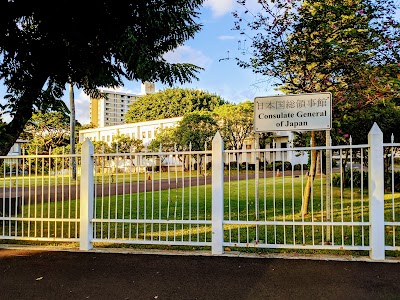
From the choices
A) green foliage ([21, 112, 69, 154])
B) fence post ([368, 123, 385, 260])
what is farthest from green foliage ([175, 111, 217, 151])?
fence post ([368, 123, 385, 260])

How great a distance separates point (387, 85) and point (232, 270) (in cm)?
477

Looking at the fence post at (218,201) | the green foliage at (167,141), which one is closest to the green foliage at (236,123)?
the green foliage at (167,141)

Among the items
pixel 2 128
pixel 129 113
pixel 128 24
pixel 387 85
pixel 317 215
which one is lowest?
pixel 317 215

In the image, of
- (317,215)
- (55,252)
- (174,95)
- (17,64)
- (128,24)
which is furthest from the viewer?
(174,95)

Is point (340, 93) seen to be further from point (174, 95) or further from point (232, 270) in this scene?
point (174, 95)

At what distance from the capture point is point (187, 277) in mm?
4562

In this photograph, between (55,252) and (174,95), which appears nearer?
(55,252)

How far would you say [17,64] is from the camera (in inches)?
323

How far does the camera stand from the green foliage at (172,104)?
184 ft

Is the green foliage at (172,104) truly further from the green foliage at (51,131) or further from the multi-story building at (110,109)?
the multi-story building at (110,109)

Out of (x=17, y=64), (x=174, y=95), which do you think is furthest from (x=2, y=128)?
(x=174, y=95)

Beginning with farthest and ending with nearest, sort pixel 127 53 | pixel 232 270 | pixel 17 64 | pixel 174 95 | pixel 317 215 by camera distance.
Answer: pixel 174 95 → pixel 317 215 → pixel 17 64 → pixel 127 53 → pixel 232 270

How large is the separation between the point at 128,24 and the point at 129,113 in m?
59.4

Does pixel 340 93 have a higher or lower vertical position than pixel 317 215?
higher
